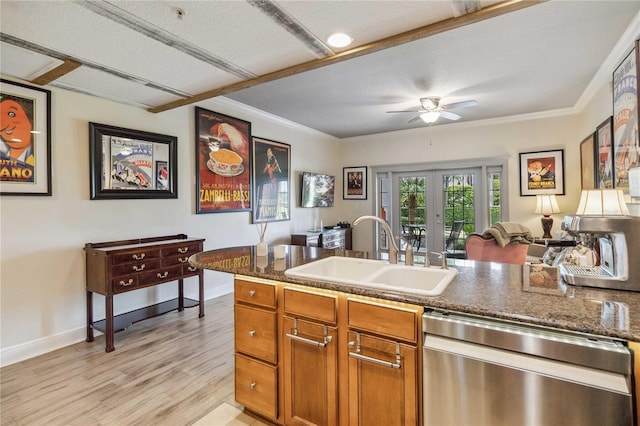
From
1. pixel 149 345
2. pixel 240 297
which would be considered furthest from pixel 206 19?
pixel 149 345

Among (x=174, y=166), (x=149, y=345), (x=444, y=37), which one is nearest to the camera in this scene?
(x=444, y=37)

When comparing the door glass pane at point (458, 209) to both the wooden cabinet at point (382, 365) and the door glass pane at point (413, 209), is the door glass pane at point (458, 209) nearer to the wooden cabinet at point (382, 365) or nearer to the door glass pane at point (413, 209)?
the door glass pane at point (413, 209)

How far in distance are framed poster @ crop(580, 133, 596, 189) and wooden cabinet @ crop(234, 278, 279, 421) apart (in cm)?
435

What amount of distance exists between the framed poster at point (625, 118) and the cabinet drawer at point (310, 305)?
2.71 meters

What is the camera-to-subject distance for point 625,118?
2.72 meters

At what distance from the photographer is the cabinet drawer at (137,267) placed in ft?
9.31

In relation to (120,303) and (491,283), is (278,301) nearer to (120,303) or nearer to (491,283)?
(491,283)

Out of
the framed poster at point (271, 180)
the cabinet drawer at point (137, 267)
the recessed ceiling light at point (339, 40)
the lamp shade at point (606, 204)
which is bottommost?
the cabinet drawer at point (137, 267)

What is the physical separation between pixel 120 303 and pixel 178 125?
2.10 metres

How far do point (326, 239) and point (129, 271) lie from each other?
3274mm

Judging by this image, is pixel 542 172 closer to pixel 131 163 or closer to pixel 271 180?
pixel 271 180

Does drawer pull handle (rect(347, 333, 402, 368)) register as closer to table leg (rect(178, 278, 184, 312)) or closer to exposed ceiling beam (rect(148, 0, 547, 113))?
exposed ceiling beam (rect(148, 0, 547, 113))

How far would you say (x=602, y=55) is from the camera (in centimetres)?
303

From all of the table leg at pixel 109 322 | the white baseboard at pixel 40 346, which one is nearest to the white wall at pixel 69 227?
the white baseboard at pixel 40 346
